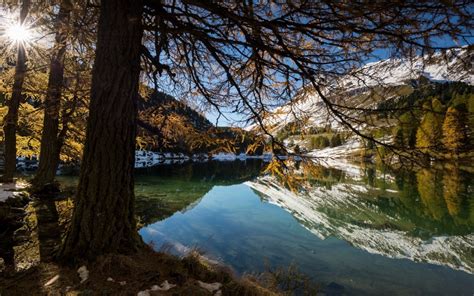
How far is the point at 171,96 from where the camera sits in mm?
5812

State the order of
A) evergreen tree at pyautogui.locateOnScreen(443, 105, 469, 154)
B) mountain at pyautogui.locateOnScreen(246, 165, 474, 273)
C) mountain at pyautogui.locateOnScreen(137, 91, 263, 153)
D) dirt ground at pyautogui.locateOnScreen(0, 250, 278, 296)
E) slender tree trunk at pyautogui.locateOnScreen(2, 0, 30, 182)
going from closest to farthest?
evergreen tree at pyautogui.locateOnScreen(443, 105, 469, 154) → dirt ground at pyautogui.locateOnScreen(0, 250, 278, 296) → mountain at pyautogui.locateOnScreen(137, 91, 263, 153) → slender tree trunk at pyautogui.locateOnScreen(2, 0, 30, 182) → mountain at pyautogui.locateOnScreen(246, 165, 474, 273)

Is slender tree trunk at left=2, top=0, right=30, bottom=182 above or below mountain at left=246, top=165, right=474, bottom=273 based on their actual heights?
above

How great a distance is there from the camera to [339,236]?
14297mm

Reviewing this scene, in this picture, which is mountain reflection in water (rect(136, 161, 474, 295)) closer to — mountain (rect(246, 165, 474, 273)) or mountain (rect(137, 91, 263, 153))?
mountain (rect(246, 165, 474, 273))

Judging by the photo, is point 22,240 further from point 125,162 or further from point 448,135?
point 448,135

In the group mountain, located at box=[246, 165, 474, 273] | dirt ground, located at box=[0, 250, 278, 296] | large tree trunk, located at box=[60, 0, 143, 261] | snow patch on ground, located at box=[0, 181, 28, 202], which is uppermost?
large tree trunk, located at box=[60, 0, 143, 261]

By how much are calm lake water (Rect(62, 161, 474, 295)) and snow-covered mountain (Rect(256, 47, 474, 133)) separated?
891 mm

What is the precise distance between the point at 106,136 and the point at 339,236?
13.3 metres

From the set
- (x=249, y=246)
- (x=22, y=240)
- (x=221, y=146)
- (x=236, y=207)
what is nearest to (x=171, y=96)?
(x=221, y=146)

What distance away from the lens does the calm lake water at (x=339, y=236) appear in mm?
9172

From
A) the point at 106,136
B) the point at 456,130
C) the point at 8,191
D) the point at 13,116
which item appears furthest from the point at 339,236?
the point at 13,116

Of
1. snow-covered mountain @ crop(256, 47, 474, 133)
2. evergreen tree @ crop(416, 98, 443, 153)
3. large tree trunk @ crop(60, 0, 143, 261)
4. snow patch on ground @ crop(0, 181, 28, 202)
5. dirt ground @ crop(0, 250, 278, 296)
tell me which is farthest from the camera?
snow patch on ground @ crop(0, 181, 28, 202)

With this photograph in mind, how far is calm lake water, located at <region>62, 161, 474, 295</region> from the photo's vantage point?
30.1ft

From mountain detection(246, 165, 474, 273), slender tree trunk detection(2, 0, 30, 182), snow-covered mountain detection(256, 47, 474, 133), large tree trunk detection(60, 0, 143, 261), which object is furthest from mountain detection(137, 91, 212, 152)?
slender tree trunk detection(2, 0, 30, 182)
